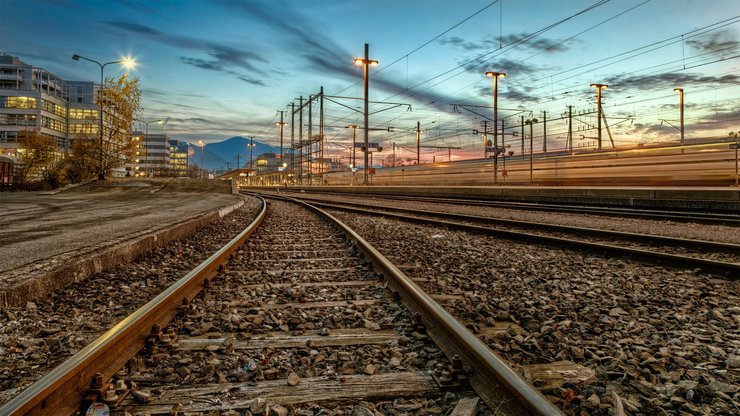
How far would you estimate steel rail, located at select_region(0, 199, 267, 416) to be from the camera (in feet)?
6.30

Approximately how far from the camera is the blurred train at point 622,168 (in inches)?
Answer: 893

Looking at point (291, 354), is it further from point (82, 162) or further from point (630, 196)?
point (82, 162)

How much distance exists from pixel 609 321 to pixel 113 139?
116 ft

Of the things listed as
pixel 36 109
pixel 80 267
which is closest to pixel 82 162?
pixel 80 267

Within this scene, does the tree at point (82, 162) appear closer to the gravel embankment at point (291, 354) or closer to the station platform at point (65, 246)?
the station platform at point (65, 246)

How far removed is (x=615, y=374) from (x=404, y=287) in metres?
1.97

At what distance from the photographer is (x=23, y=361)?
279cm

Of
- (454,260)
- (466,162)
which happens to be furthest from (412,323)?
(466,162)

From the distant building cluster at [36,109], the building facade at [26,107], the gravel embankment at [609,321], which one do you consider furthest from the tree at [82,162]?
the building facade at [26,107]

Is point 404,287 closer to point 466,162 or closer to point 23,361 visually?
point 23,361

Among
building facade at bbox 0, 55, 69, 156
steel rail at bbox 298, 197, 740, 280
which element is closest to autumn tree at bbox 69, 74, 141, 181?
steel rail at bbox 298, 197, 740, 280

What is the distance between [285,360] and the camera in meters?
2.83

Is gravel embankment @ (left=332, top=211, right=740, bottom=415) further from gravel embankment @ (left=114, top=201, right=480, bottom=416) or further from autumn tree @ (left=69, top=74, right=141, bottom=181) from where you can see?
autumn tree @ (left=69, top=74, right=141, bottom=181)

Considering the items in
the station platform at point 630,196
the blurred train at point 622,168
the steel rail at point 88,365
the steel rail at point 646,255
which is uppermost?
the blurred train at point 622,168
